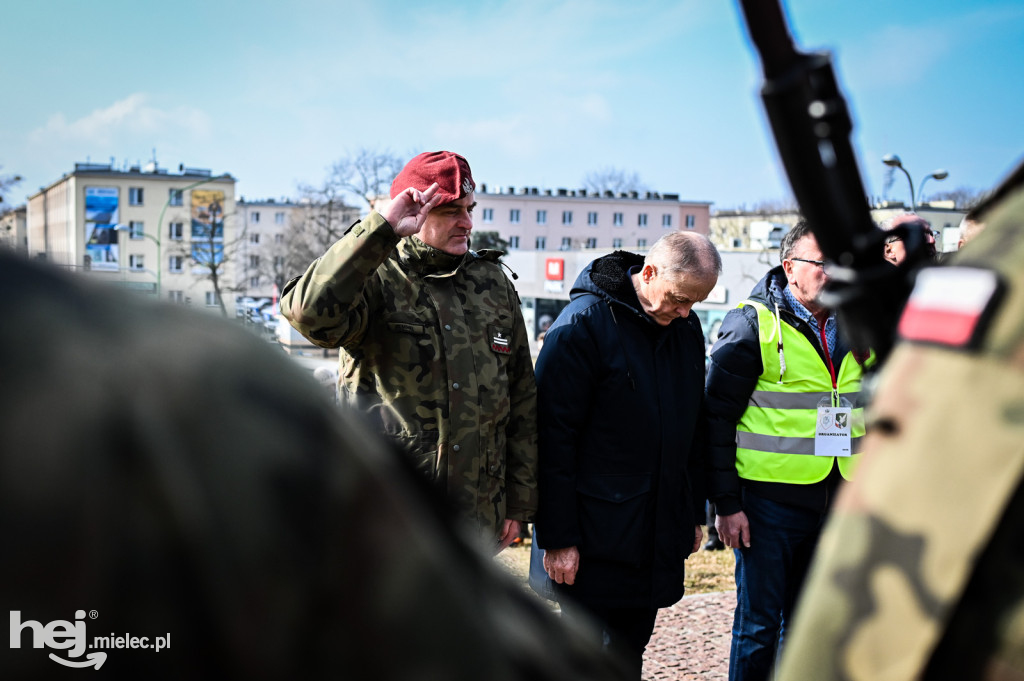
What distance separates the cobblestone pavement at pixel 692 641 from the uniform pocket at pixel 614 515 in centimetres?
140

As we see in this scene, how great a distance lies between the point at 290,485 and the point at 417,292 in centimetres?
269

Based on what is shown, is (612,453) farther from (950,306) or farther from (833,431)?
(950,306)

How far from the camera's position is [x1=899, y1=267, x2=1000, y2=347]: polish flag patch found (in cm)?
88

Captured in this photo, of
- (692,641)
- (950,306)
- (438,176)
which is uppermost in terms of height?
(438,176)

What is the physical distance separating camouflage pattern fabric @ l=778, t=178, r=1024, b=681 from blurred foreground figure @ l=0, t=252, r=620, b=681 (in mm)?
463

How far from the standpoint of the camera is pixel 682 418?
3807mm

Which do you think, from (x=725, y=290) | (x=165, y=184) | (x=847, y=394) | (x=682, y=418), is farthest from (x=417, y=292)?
(x=165, y=184)

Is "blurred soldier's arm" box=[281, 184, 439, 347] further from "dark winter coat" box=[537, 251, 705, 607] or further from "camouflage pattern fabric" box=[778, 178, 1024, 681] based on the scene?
"camouflage pattern fabric" box=[778, 178, 1024, 681]

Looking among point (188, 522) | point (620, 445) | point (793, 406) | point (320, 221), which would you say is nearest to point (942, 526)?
point (188, 522)

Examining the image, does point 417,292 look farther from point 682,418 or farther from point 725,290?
point 725,290

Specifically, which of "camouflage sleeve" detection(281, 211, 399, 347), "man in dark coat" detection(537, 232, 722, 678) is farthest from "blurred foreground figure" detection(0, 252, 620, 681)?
"man in dark coat" detection(537, 232, 722, 678)

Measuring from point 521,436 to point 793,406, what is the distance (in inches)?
52.3

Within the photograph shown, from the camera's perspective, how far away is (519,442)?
3543 mm

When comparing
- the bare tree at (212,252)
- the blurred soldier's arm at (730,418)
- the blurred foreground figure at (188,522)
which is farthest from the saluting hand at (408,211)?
the bare tree at (212,252)
